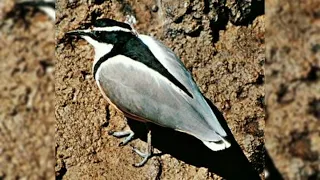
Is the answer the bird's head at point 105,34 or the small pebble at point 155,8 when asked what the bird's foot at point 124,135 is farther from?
the small pebble at point 155,8

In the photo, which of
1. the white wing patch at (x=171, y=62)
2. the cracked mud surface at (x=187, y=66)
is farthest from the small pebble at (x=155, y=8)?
the white wing patch at (x=171, y=62)

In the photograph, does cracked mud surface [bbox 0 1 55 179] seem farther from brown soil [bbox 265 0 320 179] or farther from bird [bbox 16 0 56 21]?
brown soil [bbox 265 0 320 179]

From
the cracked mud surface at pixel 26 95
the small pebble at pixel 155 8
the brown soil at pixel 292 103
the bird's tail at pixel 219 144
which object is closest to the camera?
the bird's tail at pixel 219 144

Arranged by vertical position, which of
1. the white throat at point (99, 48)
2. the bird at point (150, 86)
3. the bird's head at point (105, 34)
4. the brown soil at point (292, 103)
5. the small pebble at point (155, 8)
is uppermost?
the small pebble at point (155, 8)

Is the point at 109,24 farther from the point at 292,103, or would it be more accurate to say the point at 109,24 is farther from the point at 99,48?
the point at 292,103

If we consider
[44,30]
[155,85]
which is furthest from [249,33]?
[44,30]

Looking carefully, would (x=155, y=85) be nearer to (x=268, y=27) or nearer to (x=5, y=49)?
(x=268, y=27)

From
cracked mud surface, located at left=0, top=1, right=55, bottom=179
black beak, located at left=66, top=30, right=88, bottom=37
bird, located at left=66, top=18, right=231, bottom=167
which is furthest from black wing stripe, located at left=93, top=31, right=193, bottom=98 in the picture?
cracked mud surface, located at left=0, top=1, right=55, bottom=179
